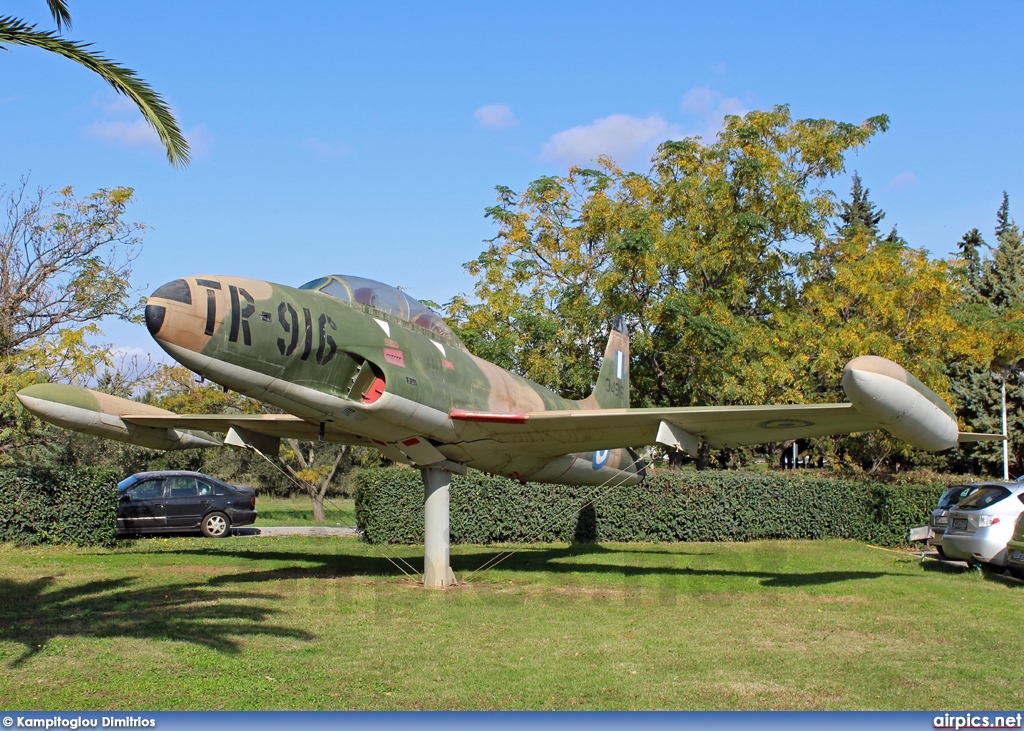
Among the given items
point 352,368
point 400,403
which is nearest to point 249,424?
point 352,368

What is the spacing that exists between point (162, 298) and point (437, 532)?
5674 millimetres

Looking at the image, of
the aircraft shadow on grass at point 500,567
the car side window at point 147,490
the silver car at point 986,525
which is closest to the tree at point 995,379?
the silver car at point 986,525

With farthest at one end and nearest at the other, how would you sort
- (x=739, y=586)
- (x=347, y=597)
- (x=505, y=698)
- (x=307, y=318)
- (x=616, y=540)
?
(x=616, y=540), (x=739, y=586), (x=347, y=597), (x=307, y=318), (x=505, y=698)

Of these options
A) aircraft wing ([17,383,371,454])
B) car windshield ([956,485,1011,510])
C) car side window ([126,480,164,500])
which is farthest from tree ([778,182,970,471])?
car side window ([126,480,164,500])

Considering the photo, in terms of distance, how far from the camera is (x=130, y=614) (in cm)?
1009

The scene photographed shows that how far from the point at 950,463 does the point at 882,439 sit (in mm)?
16266

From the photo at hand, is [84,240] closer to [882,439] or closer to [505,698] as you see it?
[505,698]

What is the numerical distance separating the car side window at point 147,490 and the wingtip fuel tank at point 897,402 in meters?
16.3

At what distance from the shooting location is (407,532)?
804 inches

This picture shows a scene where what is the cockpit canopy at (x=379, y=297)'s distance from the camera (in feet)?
39.5

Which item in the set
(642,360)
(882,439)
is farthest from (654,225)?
(882,439)

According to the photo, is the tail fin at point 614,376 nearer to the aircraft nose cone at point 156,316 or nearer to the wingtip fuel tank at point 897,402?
the wingtip fuel tank at point 897,402

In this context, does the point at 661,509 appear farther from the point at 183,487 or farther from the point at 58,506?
the point at 58,506
